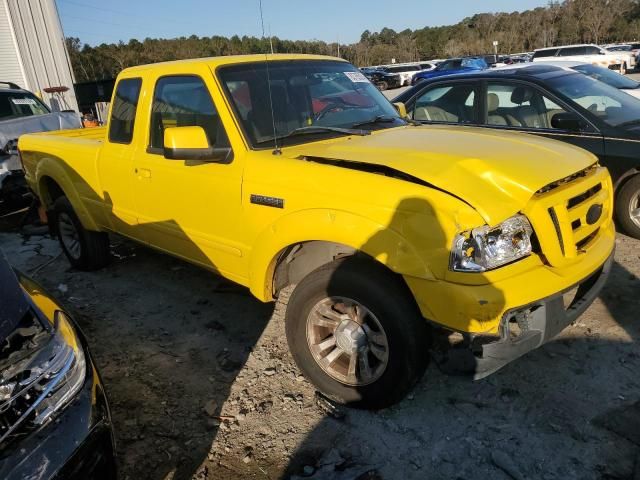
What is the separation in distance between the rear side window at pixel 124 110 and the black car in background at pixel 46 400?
7.01ft

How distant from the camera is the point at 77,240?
5176 millimetres

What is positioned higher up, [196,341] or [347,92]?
[347,92]

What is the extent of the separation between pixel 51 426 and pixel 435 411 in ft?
6.42

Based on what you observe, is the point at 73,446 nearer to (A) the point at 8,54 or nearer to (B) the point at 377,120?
(B) the point at 377,120

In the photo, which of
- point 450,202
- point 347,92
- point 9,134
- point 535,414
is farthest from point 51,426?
point 9,134

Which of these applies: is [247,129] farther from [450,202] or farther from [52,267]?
[52,267]

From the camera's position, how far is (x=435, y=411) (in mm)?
2859

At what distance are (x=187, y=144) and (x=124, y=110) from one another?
4.83ft

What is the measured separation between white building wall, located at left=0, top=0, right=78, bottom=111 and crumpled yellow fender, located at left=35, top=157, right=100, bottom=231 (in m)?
13.1

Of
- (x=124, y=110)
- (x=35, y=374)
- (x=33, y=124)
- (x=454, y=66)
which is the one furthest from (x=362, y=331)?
(x=454, y=66)

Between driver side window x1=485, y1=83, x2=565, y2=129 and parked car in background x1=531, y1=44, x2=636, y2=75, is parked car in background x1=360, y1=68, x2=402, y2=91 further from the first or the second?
driver side window x1=485, y1=83, x2=565, y2=129

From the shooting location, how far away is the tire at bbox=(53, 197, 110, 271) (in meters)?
5.02

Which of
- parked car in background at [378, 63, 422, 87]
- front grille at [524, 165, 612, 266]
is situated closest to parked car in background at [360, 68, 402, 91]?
parked car in background at [378, 63, 422, 87]

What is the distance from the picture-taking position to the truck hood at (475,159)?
2377mm
